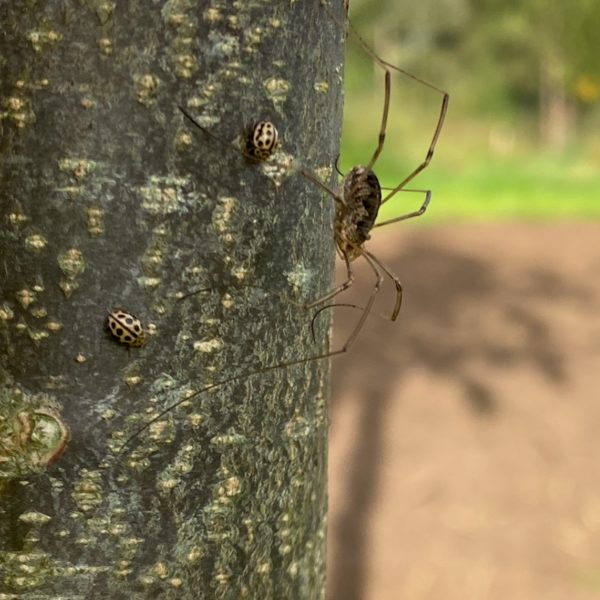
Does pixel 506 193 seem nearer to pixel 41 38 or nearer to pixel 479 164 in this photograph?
pixel 479 164

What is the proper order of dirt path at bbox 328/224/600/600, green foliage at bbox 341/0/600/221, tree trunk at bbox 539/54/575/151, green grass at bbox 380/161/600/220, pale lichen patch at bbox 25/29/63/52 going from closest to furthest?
pale lichen patch at bbox 25/29/63/52 < dirt path at bbox 328/224/600/600 < green grass at bbox 380/161/600/220 < green foliage at bbox 341/0/600/221 < tree trunk at bbox 539/54/575/151

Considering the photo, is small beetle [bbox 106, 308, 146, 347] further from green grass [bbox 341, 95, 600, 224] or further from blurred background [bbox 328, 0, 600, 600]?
green grass [bbox 341, 95, 600, 224]

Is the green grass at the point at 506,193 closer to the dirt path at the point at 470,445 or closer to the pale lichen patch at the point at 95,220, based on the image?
the dirt path at the point at 470,445

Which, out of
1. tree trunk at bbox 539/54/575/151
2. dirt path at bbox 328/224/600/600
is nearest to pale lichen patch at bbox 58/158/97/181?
dirt path at bbox 328/224/600/600

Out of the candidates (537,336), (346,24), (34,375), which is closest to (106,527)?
(34,375)

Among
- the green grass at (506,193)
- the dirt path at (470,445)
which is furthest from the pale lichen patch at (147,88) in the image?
the green grass at (506,193)

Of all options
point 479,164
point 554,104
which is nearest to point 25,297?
point 479,164
